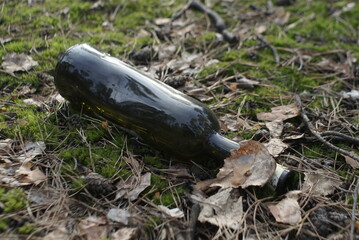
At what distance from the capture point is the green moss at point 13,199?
6.58 feet

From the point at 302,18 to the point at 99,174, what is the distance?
3.65 meters

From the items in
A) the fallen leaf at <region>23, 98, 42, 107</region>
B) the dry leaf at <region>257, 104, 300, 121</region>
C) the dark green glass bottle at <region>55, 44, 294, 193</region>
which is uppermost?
the dark green glass bottle at <region>55, 44, 294, 193</region>

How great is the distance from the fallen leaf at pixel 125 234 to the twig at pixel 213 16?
2806 millimetres

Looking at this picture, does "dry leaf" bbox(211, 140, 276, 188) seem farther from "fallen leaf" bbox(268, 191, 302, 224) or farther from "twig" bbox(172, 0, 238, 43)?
"twig" bbox(172, 0, 238, 43)

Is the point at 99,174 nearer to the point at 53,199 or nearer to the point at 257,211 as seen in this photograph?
the point at 53,199

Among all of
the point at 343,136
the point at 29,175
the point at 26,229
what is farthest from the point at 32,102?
the point at 343,136

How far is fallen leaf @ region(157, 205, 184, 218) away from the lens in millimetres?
2059

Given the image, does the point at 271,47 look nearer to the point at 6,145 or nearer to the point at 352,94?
the point at 352,94

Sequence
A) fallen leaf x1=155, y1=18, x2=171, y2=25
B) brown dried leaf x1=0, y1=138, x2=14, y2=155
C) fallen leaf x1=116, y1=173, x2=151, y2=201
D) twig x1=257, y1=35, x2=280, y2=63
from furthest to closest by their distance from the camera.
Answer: fallen leaf x1=155, y1=18, x2=171, y2=25
twig x1=257, y1=35, x2=280, y2=63
brown dried leaf x1=0, y1=138, x2=14, y2=155
fallen leaf x1=116, y1=173, x2=151, y2=201

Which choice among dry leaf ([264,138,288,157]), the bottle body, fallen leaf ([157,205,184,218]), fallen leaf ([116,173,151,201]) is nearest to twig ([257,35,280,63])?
dry leaf ([264,138,288,157])

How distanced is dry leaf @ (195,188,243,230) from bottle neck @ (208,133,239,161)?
230mm

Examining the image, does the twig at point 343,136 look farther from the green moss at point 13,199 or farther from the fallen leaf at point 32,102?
the fallen leaf at point 32,102

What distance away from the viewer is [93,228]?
1.96 metres

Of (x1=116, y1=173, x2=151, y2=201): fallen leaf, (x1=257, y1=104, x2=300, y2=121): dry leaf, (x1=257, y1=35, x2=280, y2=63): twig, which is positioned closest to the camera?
(x1=116, y1=173, x2=151, y2=201): fallen leaf
